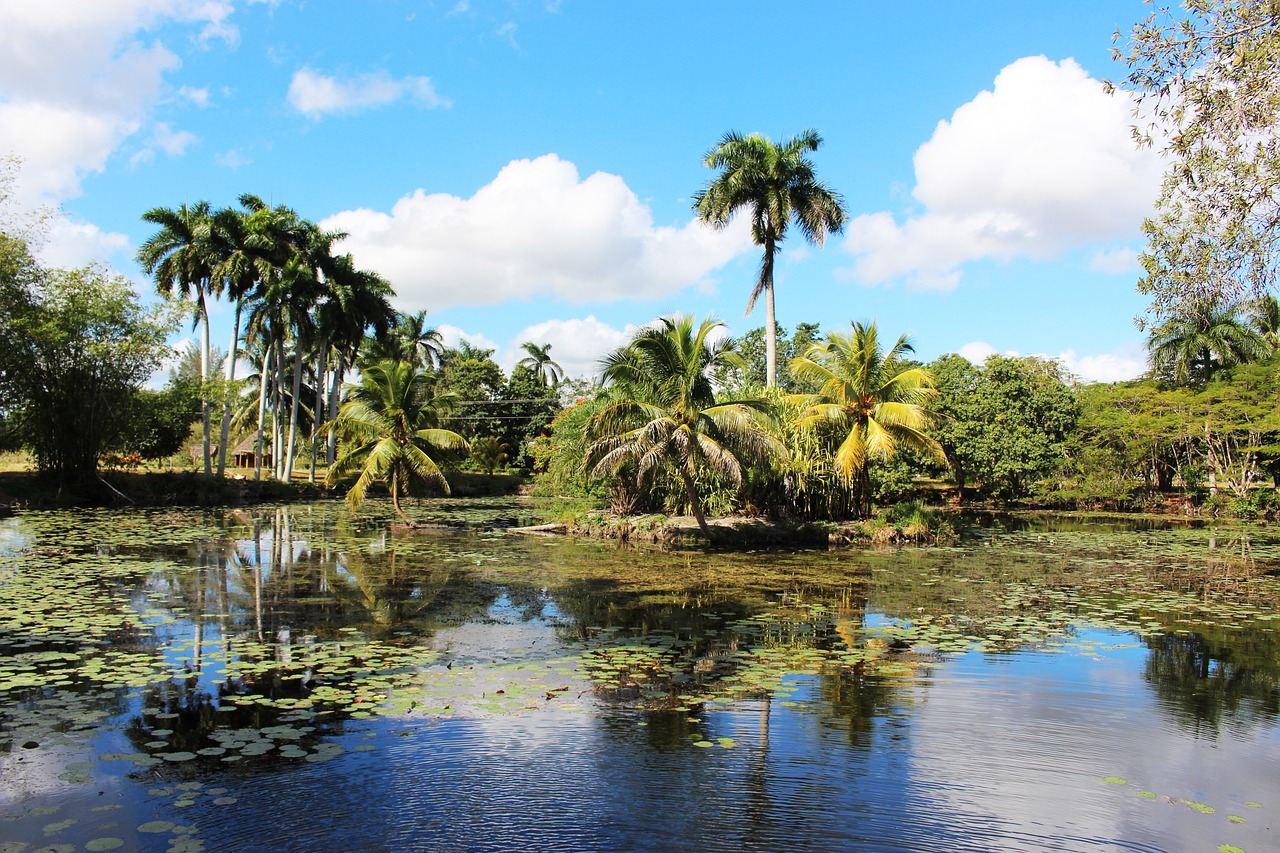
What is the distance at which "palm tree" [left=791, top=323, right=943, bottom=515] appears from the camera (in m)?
20.6

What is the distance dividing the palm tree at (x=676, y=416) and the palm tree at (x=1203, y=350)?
25270mm

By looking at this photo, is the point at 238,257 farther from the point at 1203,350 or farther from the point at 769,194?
the point at 1203,350

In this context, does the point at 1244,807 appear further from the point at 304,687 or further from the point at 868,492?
the point at 868,492

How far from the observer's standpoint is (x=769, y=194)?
1078 inches

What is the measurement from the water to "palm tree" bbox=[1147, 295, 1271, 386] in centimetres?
2672

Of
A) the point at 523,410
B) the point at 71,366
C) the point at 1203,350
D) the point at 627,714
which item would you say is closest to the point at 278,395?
the point at 71,366

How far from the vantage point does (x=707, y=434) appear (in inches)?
734

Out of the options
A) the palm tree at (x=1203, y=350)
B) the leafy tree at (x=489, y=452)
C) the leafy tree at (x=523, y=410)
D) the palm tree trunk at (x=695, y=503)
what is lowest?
the palm tree trunk at (x=695, y=503)

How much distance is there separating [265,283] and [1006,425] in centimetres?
3389

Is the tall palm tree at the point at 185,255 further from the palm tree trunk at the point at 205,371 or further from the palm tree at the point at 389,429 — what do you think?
the palm tree at the point at 389,429

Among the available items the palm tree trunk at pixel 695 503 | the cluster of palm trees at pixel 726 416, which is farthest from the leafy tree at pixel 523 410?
the palm tree trunk at pixel 695 503

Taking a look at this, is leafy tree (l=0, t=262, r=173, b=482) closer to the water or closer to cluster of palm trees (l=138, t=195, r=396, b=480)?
cluster of palm trees (l=138, t=195, r=396, b=480)

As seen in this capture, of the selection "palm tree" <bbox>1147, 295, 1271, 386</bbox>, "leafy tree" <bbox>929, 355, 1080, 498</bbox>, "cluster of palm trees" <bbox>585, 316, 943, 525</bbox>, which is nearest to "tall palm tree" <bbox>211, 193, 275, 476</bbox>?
"cluster of palm trees" <bbox>585, 316, 943, 525</bbox>

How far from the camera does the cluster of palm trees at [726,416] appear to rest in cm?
1825
